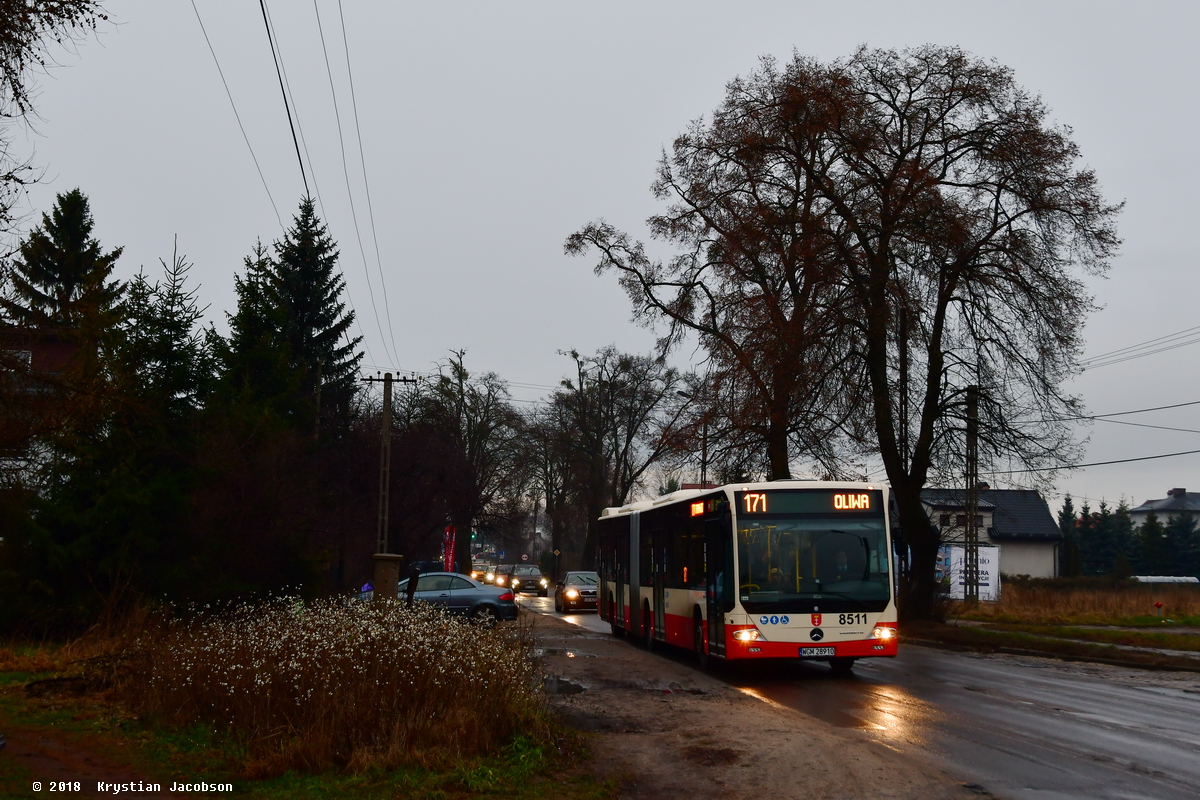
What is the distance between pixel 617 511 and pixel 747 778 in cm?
1744

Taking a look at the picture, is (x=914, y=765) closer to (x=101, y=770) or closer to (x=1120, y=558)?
(x=101, y=770)

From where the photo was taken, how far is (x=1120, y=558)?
7894 cm

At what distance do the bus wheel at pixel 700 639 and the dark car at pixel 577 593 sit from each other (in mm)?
22373

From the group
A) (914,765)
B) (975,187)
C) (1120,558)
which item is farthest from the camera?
(1120,558)

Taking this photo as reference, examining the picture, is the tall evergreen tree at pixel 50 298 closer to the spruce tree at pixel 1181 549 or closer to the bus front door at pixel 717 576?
the bus front door at pixel 717 576

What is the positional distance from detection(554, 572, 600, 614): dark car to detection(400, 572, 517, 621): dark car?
48.9 feet

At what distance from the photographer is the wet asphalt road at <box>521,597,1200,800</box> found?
8227 millimetres

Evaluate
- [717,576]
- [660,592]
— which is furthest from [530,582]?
[717,576]

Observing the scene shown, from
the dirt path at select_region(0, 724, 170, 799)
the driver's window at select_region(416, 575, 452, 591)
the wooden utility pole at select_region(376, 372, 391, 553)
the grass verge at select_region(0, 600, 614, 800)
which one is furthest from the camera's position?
the wooden utility pole at select_region(376, 372, 391, 553)

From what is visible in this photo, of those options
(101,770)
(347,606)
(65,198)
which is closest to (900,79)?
(347,606)

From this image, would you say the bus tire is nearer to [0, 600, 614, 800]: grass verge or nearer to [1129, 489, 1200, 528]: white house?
[0, 600, 614, 800]: grass verge

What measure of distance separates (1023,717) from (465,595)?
15.6 m

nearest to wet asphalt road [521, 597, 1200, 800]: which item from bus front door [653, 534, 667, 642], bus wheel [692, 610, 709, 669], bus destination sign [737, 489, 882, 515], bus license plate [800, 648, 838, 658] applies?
bus license plate [800, 648, 838, 658]

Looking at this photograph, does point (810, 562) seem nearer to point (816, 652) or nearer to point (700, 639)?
point (816, 652)
